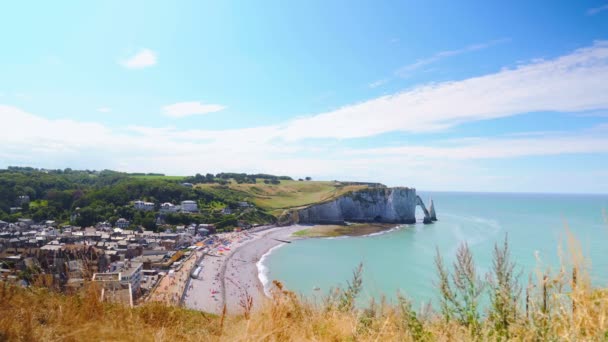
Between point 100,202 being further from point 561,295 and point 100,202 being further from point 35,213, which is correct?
point 561,295

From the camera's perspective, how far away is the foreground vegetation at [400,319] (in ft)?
8.12

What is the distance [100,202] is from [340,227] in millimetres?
38250

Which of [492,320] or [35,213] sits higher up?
[492,320]

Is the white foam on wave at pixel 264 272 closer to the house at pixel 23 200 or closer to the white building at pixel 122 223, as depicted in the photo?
the white building at pixel 122 223

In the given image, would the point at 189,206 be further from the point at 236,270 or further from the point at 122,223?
the point at 236,270

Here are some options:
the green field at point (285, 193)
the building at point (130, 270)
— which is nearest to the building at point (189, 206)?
the green field at point (285, 193)

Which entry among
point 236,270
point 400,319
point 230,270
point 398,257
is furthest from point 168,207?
point 400,319

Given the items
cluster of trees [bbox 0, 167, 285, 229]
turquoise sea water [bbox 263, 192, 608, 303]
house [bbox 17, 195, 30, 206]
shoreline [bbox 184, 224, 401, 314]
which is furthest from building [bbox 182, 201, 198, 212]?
house [bbox 17, 195, 30, 206]

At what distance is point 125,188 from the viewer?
192 feet

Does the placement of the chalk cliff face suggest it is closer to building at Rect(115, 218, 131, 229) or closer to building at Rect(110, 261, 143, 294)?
building at Rect(115, 218, 131, 229)

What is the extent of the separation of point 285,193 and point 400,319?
80566 mm

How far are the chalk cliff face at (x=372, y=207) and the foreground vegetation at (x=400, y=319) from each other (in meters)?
61.2

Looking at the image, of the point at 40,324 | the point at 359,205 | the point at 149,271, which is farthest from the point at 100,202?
the point at 40,324

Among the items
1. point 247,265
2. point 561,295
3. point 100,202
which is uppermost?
point 561,295
